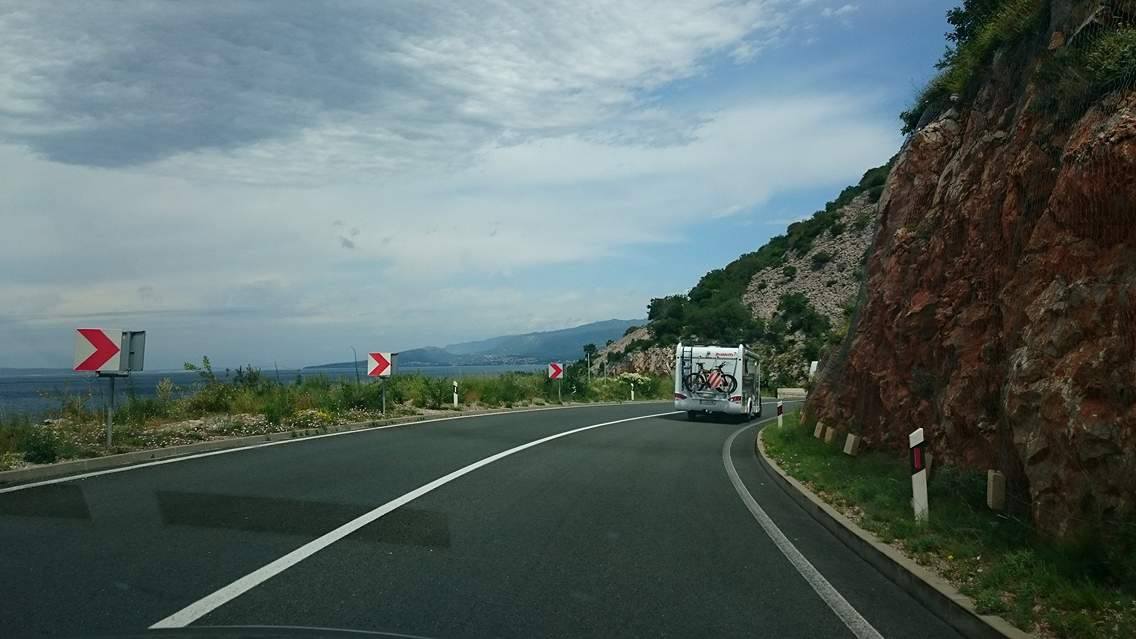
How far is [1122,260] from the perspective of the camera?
7.53 metres

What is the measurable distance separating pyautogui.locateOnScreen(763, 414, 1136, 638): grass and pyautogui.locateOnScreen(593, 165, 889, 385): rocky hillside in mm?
50321

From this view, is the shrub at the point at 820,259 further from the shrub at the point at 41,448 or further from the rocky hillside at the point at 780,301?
the shrub at the point at 41,448

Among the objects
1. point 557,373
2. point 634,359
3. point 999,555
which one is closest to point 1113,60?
point 999,555

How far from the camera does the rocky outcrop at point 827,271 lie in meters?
75.1

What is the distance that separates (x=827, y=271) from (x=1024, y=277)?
74.0 meters

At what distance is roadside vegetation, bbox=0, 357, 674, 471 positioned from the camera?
14469 mm

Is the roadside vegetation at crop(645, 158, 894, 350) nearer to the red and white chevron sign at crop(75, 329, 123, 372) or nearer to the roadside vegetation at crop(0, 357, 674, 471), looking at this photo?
the roadside vegetation at crop(0, 357, 674, 471)

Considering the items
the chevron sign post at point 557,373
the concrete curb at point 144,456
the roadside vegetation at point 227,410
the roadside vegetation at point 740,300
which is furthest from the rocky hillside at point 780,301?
the concrete curb at point 144,456

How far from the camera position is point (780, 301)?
258 ft

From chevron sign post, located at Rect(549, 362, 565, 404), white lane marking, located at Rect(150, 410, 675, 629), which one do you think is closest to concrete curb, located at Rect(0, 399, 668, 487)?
white lane marking, located at Rect(150, 410, 675, 629)

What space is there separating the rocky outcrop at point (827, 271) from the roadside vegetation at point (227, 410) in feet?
141

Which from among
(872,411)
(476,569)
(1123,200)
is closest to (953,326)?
(872,411)

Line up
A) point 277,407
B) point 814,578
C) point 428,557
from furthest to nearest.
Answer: point 277,407 → point 428,557 → point 814,578

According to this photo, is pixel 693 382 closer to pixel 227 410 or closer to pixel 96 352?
pixel 227 410
